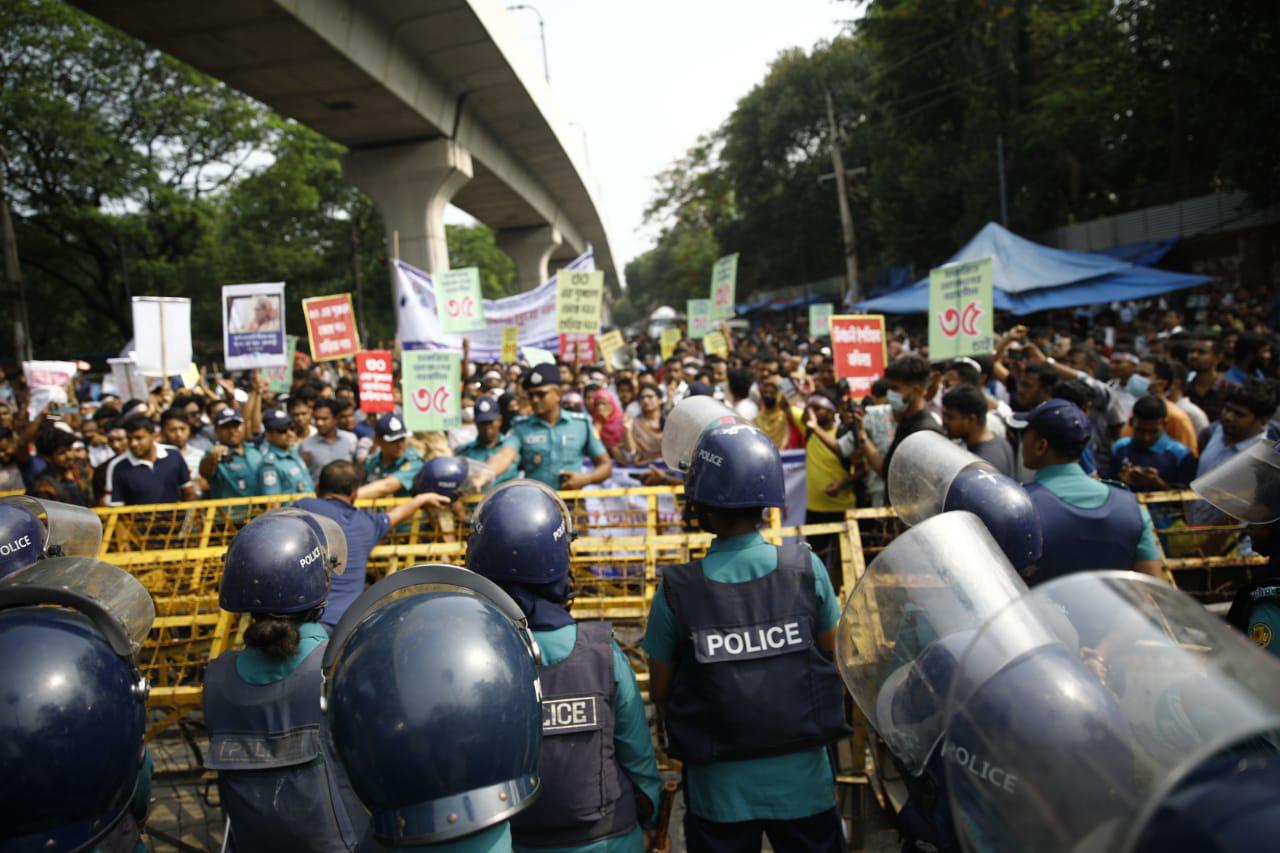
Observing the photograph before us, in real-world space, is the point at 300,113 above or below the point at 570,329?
above

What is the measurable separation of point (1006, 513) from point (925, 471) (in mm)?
420

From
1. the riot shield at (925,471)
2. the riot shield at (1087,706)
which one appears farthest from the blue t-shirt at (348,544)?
the riot shield at (1087,706)

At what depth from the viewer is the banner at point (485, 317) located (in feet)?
39.5

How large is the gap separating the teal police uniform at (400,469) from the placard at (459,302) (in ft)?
16.0

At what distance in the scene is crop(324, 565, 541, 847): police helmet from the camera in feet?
4.55

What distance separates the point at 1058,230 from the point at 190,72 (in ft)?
105

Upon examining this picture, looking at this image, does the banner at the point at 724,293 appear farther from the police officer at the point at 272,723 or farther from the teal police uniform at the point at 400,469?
the police officer at the point at 272,723

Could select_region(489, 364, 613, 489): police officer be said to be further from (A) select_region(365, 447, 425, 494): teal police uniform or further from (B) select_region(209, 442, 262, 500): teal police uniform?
(B) select_region(209, 442, 262, 500): teal police uniform

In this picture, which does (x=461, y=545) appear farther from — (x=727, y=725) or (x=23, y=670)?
(x=23, y=670)

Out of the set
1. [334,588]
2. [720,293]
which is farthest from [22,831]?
[720,293]

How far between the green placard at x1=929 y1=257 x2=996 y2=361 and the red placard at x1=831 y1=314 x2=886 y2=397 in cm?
57

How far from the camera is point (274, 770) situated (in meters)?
2.55

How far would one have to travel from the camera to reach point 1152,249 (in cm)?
2567

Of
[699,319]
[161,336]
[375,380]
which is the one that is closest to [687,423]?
[375,380]
